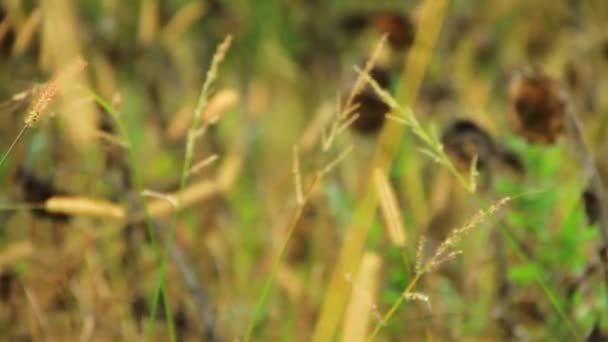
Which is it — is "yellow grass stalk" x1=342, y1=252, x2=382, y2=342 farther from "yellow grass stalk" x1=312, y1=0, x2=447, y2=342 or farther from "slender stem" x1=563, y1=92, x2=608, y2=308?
"slender stem" x1=563, y1=92, x2=608, y2=308

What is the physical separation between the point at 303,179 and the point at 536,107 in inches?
31.2

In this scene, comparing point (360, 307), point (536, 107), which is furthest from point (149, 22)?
point (360, 307)

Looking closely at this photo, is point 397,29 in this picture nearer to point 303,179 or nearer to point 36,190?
point 303,179

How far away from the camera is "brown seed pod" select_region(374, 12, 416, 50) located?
1.40 meters

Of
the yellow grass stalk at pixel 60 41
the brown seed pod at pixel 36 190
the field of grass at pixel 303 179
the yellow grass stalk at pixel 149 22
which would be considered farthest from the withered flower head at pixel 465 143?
the yellow grass stalk at pixel 149 22

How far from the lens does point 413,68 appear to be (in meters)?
1.40

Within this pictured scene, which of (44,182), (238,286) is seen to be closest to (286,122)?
(238,286)

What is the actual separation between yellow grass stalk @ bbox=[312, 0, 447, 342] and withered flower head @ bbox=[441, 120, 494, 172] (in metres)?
0.12

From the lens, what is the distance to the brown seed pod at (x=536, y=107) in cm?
101

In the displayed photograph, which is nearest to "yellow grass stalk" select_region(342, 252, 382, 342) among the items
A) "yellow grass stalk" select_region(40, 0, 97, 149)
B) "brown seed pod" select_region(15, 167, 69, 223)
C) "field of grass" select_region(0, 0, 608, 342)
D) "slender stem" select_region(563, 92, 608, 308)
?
"field of grass" select_region(0, 0, 608, 342)

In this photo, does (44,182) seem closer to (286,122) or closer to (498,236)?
(498,236)

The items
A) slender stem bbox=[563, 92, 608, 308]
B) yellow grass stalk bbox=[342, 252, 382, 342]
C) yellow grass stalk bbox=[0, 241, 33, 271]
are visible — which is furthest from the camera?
yellow grass stalk bbox=[0, 241, 33, 271]

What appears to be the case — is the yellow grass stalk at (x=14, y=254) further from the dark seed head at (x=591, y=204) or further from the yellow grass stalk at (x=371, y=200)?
the dark seed head at (x=591, y=204)

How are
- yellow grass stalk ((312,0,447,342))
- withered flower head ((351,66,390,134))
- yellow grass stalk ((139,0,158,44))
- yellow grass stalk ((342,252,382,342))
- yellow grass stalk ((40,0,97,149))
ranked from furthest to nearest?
1. yellow grass stalk ((139,0,158,44))
2. yellow grass stalk ((40,0,97,149))
3. withered flower head ((351,66,390,134))
4. yellow grass stalk ((312,0,447,342))
5. yellow grass stalk ((342,252,382,342))
